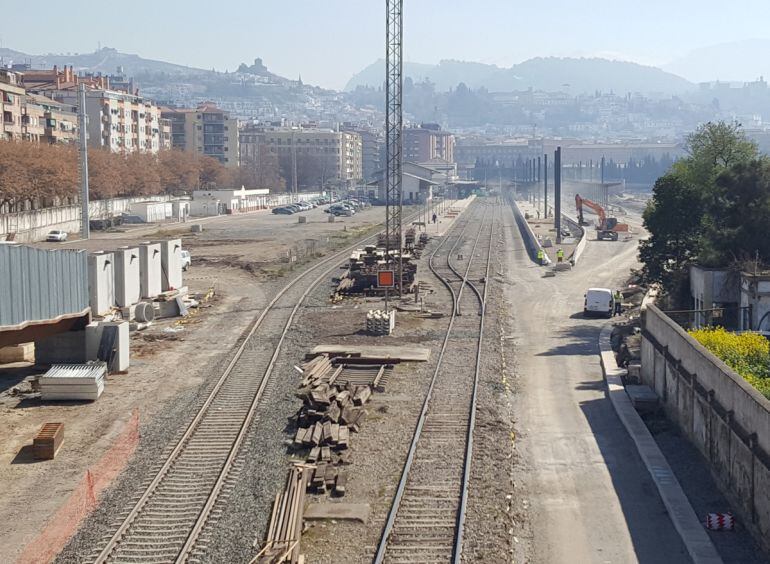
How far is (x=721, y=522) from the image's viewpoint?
42.5 feet

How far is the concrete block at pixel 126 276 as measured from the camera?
29000 millimetres

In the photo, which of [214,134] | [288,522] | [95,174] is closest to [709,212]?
[288,522]

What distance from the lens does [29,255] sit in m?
18.4

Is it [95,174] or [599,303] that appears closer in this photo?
[599,303]

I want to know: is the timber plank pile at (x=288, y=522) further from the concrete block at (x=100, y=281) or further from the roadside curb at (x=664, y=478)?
the concrete block at (x=100, y=281)

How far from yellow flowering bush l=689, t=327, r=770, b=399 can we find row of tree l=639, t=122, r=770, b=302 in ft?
23.9

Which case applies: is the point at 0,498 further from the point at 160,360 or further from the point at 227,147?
the point at 227,147

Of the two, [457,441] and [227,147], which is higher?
[227,147]

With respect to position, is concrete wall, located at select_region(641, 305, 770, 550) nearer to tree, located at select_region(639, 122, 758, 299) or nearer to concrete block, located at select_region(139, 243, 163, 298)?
tree, located at select_region(639, 122, 758, 299)

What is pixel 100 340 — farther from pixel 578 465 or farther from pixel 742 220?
pixel 742 220

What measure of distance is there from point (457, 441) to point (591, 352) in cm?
1038

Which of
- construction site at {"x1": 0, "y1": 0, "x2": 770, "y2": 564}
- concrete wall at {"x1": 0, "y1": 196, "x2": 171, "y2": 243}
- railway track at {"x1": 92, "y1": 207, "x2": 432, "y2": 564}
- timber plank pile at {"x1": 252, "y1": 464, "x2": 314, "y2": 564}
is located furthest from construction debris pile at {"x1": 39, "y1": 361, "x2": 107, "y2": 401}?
concrete wall at {"x1": 0, "y1": 196, "x2": 171, "y2": 243}

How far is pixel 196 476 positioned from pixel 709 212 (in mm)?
21739

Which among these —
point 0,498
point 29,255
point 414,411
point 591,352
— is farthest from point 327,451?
point 591,352
